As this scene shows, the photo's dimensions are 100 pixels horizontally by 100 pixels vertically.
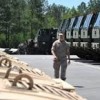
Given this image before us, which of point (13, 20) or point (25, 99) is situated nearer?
point (25, 99)

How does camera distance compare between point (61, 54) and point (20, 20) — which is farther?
point (20, 20)

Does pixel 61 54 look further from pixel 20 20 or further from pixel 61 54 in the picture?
pixel 20 20

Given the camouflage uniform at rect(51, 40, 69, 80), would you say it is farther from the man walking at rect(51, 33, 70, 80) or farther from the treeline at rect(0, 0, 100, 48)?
the treeline at rect(0, 0, 100, 48)

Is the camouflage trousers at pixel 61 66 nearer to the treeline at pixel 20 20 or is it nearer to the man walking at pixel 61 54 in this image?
the man walking at pixel 61 54

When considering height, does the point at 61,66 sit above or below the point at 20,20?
below

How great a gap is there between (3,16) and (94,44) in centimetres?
4246

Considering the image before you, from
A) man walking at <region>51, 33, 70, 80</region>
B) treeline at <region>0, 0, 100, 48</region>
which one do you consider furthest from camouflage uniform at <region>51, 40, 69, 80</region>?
treeline at <region>0, 0, 100, 48</region>

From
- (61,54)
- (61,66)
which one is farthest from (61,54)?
(61,66)

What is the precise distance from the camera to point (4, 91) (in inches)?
138

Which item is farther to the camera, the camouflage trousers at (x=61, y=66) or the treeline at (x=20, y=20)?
the treeline at (x=20, y=20)

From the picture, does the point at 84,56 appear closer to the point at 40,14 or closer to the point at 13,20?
the point at 13,20

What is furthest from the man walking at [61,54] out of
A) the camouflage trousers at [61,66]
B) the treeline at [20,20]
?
the treeline at [20,20]

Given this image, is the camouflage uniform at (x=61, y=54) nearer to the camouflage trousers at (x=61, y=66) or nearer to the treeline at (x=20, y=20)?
the camouflage trousers at (x=61, y=66)

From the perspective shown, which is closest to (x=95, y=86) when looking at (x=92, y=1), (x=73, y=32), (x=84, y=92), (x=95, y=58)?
(x=84, y=92)
